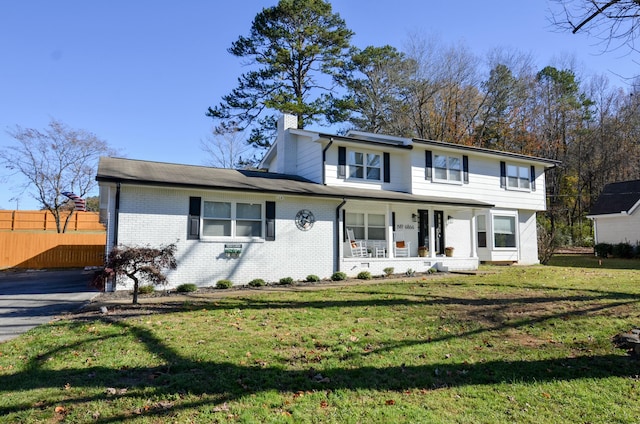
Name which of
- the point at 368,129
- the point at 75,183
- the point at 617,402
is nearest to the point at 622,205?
the point at 368,129

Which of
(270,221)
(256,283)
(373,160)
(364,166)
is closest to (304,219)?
(270,221)

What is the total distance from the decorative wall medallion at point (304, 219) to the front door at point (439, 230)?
6.94m

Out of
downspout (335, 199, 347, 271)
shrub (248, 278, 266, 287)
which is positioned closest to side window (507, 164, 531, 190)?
downspout (335, 199, 347, 271)

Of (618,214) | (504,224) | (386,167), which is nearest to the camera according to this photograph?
(386,167)

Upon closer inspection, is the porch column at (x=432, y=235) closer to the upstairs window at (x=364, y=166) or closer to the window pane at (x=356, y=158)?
the upstairs window at (x=364, y=166)

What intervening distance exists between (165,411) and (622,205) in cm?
3076

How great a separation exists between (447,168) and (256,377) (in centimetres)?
1674

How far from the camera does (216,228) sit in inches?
514

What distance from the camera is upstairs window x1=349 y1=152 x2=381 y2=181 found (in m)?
17.4

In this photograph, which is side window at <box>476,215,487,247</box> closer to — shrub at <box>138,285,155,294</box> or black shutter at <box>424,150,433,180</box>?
black shutter at <box>424,150,433,180</box>

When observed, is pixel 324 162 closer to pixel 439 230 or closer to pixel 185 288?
pixel 439 230

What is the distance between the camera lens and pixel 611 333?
6.84 meters

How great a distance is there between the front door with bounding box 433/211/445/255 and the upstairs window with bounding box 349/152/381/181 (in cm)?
341


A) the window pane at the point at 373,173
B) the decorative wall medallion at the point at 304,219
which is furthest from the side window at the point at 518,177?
the decorative wall medallion at the point at 304,219
